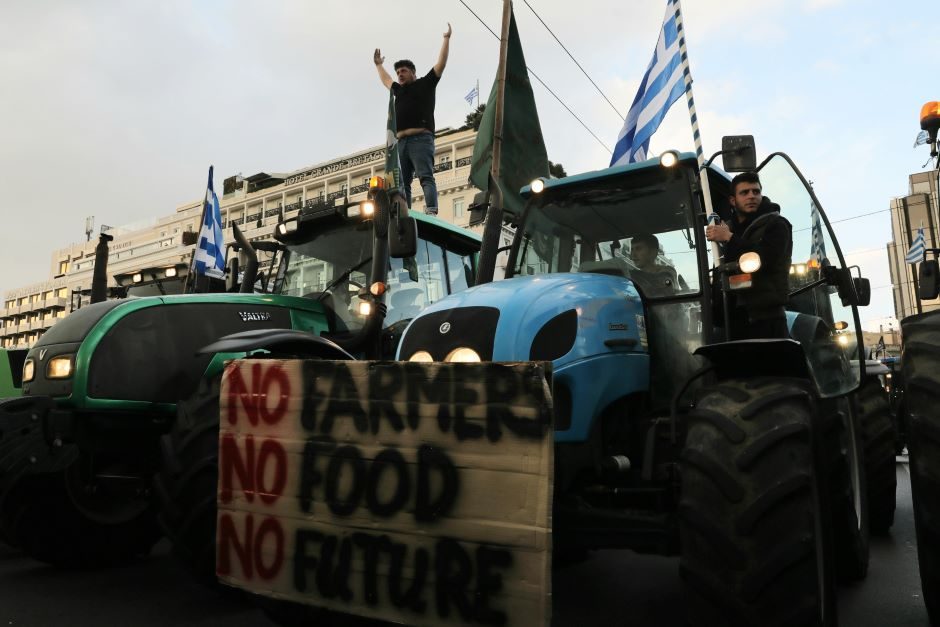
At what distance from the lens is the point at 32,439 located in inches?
154

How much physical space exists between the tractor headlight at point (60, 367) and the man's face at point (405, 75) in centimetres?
529

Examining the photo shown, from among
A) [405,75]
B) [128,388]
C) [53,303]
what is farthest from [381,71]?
[53,303]

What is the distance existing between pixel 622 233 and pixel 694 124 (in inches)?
59.8

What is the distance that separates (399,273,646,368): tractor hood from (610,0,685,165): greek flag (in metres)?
2.89

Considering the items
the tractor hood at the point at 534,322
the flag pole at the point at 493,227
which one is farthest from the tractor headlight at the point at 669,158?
the flag pole at the point at 493,227

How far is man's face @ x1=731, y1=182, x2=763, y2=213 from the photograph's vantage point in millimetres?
3625

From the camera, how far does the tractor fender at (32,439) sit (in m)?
3.87

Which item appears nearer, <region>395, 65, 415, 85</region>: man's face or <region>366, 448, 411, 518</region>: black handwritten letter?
<region>366, 448, 411, 518</region>: black handwritten letter

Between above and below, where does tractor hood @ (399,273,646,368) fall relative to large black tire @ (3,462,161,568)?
above

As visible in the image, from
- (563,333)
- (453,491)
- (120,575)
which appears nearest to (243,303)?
(120,575)

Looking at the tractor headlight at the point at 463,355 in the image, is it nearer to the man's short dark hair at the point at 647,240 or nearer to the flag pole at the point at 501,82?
the man's short dark hair at the point at 647,240

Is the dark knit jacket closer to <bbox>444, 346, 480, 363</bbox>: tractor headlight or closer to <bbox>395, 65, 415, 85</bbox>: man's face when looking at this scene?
<bbox>444, 346, 480, 363</bbox>: tractor headlight

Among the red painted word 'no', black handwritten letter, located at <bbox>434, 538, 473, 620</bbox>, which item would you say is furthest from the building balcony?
black handwritten letter, located at <bbox>434, 538, 473, 620</bbox>

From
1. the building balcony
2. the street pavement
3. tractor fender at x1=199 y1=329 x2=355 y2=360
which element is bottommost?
the street pavement
